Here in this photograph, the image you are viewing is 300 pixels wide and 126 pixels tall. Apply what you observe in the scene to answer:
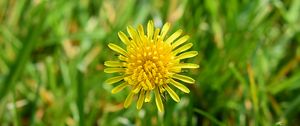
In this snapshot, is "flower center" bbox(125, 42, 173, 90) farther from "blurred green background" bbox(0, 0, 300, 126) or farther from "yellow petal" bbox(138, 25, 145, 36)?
"blurred green background" bbox(0, 0, 300, 126)

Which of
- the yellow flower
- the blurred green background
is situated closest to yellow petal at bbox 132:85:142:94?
the yellow flower

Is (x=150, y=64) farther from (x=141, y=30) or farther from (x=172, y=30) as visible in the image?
(x=172, y=30)

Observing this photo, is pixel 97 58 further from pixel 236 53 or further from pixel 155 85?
pixel 155 85

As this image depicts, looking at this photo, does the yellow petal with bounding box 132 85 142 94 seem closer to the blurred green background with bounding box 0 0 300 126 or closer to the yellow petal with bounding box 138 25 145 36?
the yellow petal with bounding box 138 25 145 36

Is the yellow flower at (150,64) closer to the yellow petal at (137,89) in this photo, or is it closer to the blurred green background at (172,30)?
the yellow petal at (137,89)

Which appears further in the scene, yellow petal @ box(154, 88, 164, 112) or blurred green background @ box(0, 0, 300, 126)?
blurred green background @ box(0, 0, 300, 126)

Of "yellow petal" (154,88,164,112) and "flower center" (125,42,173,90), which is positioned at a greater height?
"flower center" (125,42,173,90)

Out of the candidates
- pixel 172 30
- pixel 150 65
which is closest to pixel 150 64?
pixel 150 65

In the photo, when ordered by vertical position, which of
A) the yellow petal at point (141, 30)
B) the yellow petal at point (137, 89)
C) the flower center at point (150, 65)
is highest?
the yellow petal at point (141, 30)

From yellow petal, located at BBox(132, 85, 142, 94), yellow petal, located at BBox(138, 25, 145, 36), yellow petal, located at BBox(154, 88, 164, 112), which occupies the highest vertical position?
yellow petal, located at BBox(138, 25, 145, 36)

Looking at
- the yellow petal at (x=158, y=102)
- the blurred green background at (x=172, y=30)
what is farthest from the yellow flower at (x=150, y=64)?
the blurred green background at (x=172, y=30)
